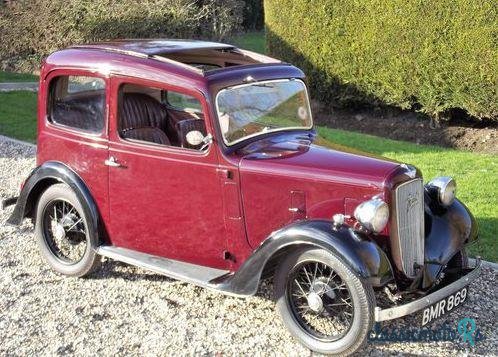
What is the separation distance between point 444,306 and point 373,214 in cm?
81

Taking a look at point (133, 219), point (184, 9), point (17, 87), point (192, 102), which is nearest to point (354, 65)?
point (184, 9)

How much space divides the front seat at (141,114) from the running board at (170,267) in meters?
0.89

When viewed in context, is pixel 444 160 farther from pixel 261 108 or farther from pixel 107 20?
pixel 107 20

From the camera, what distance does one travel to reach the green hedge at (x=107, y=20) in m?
14.4

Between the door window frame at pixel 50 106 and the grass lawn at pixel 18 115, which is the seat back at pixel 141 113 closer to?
the door window frame at pixel 50 106

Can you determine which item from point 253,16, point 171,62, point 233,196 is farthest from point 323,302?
point 253,16

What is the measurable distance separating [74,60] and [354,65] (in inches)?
258

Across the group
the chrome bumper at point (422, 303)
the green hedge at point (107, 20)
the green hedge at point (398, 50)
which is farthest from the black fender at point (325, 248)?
the green hedge at point (107, 20)

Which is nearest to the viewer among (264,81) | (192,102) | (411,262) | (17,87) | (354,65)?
(411,262)

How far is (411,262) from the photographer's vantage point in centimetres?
410

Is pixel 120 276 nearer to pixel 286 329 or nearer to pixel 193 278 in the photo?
pixel 193 278

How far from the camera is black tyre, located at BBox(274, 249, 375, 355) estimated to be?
12.2 feet

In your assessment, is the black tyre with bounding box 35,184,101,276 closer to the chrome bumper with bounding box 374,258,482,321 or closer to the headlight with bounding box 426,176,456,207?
the chrome bumper with bounding box 374,258,482,321

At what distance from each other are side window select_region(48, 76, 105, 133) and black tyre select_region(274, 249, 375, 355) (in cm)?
192
